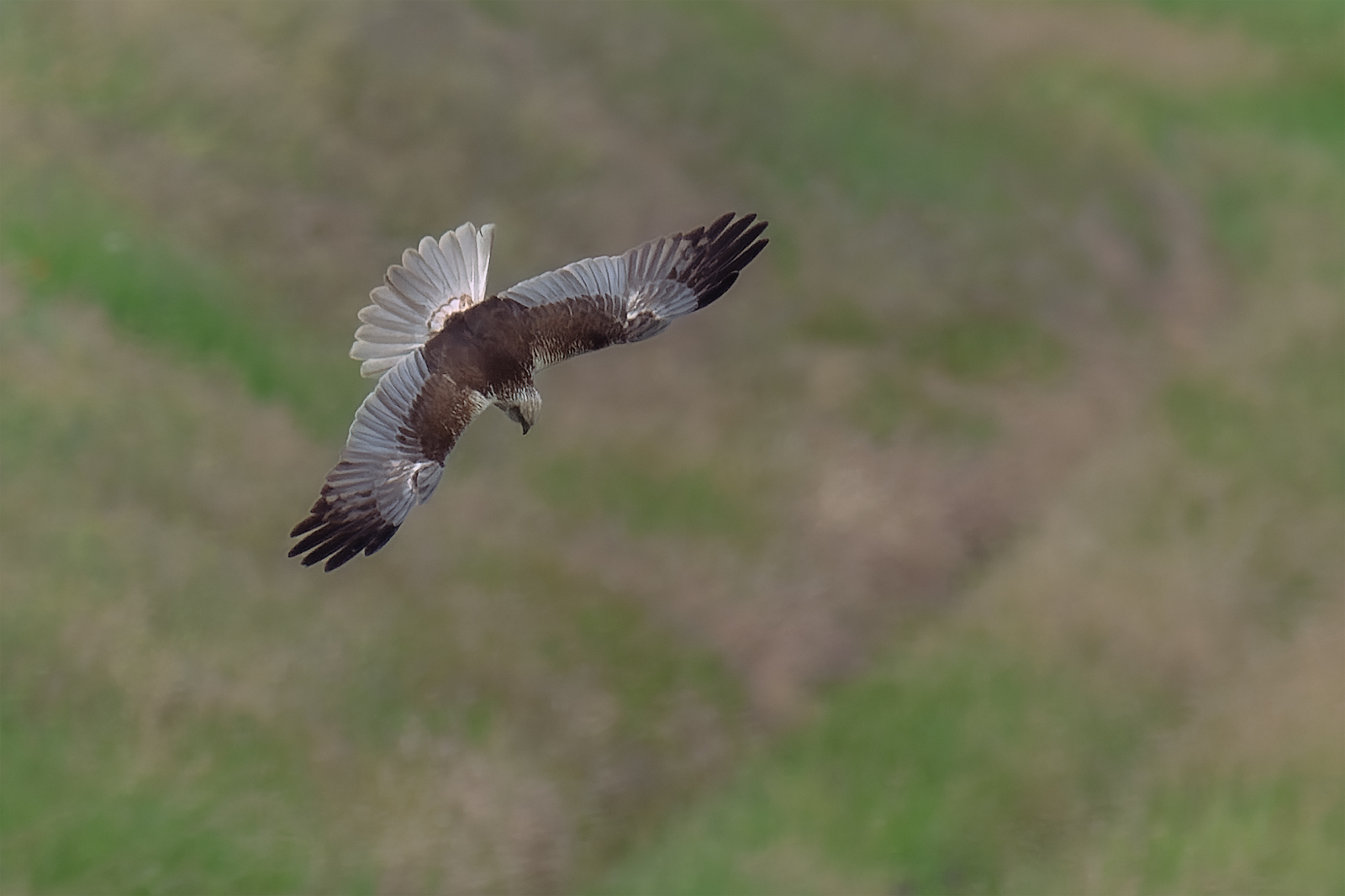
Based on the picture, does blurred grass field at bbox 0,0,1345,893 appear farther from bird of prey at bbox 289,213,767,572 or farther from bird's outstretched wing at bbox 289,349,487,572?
bird's outstretched wing at bbox 289,349,487,572

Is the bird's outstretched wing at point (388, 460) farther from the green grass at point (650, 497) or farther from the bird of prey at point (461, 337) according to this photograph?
the green grass at point (650, 497)

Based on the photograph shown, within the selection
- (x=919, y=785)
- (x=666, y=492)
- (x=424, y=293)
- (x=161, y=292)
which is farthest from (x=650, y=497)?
(x=161, y=292)

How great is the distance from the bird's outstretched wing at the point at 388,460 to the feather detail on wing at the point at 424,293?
665 mm

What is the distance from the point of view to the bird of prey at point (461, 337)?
25.6 feet

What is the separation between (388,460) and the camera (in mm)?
7957

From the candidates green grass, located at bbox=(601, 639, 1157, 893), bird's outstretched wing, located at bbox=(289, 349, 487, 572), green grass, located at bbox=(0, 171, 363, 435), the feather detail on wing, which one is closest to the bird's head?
bird's outstretched wing, located at bbox=(289, 349, 487, 572)

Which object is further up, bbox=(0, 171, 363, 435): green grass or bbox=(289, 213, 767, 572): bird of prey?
bbox=(0, 171, 363, 435): green grass

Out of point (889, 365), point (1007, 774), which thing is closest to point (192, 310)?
point (889, 365)

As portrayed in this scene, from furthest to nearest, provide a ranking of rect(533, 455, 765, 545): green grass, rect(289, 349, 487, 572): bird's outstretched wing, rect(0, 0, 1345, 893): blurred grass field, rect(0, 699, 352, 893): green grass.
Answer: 1. rect(533, 455, 765, 545): green grass
2. rect(0, 0, 1345, 893): blurred grass field
3. rect(0, 699, 352, 893): green grass
4. rect(289, 349, 487, 572): bird's outstretched wing

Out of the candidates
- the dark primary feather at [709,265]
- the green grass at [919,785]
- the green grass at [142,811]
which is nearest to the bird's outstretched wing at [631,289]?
the dark primary feather at [709,265]

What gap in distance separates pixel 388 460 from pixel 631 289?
2.18 m

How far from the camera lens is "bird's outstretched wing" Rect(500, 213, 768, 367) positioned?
876cm

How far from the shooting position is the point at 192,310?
13.1m

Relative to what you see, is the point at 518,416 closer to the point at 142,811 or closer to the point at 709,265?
the point at 709,265
